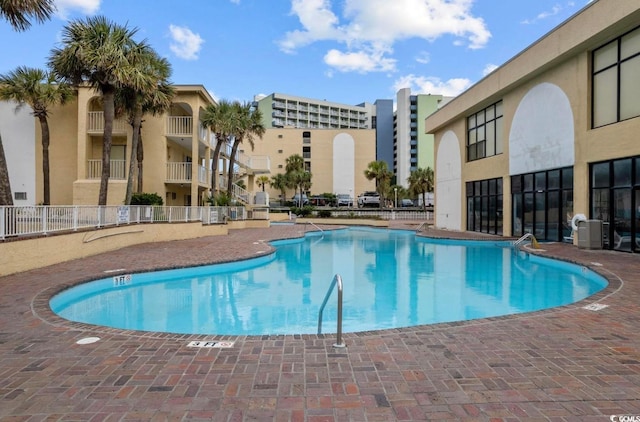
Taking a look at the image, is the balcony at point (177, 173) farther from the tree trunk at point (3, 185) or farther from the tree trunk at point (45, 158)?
the tree trunk at point (3, 185)

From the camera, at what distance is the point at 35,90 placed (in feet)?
55.9

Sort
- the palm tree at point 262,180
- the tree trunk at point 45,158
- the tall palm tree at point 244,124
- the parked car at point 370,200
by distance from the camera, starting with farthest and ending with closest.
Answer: the palm tree at point 262,180, the parked car at point 370,200, the tall palm tree at point 244,124, the tree trunk at point 45,158

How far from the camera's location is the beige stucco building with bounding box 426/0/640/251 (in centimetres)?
1177

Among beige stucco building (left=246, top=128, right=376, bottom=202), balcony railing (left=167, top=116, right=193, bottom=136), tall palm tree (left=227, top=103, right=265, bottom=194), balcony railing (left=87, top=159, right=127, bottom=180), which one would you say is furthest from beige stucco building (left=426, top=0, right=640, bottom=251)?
beige stucco building (left=246, top=128, right=376, bottom=202)

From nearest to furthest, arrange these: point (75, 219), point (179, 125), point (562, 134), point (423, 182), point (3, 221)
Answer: point (3, 221)
point (75, 219)
point (562, 134)
point (179, 125)
point (423, 182)

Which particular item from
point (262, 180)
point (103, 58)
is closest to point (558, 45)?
point (103, 58)

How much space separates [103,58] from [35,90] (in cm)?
619

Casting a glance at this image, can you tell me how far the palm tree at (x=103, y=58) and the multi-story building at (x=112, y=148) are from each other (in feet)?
14.8

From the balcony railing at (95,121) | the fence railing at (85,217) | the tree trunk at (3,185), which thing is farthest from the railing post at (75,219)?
the balcony railing at (95,121)

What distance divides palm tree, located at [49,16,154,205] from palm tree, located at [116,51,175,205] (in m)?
0.59

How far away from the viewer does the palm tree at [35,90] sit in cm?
1695

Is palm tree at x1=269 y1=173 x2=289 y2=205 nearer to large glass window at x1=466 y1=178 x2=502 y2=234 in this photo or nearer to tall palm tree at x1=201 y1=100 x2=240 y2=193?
tall palm tree at x1=201 y1=100 x2=240 y2=193

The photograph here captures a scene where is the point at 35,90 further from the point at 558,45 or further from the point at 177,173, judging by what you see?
the point at 558,45

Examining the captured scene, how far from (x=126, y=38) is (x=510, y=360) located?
53.7 feet
